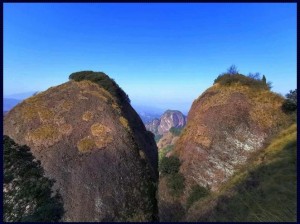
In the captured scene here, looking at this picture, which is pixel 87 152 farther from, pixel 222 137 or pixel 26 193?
pixel 222 137

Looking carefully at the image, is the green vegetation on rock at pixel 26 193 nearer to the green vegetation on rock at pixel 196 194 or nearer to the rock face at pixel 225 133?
the green vegetation on rock at pixel 196 194

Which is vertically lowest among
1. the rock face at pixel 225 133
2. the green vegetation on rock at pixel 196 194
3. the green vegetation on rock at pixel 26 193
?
the green vegetation on rock at pixel 196 194

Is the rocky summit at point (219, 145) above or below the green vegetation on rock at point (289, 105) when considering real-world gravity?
below

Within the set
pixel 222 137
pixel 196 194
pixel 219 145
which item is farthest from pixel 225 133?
pixel 196 194

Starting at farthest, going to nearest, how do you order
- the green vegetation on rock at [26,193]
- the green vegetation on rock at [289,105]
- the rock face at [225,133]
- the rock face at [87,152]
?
the green vegetation on rock at [289,105] < the rock face at [225,133] < the rock face at [87,152] < the green vegetation on rock at [26,193]

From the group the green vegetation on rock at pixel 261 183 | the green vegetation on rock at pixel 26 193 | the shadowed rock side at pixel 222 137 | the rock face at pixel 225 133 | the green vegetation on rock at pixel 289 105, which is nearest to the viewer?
the green vegetation on rock at pixel 261 183

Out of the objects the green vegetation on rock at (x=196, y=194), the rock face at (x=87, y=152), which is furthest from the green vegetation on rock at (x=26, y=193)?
the green vegetation on rock at (x=196, y=194)
